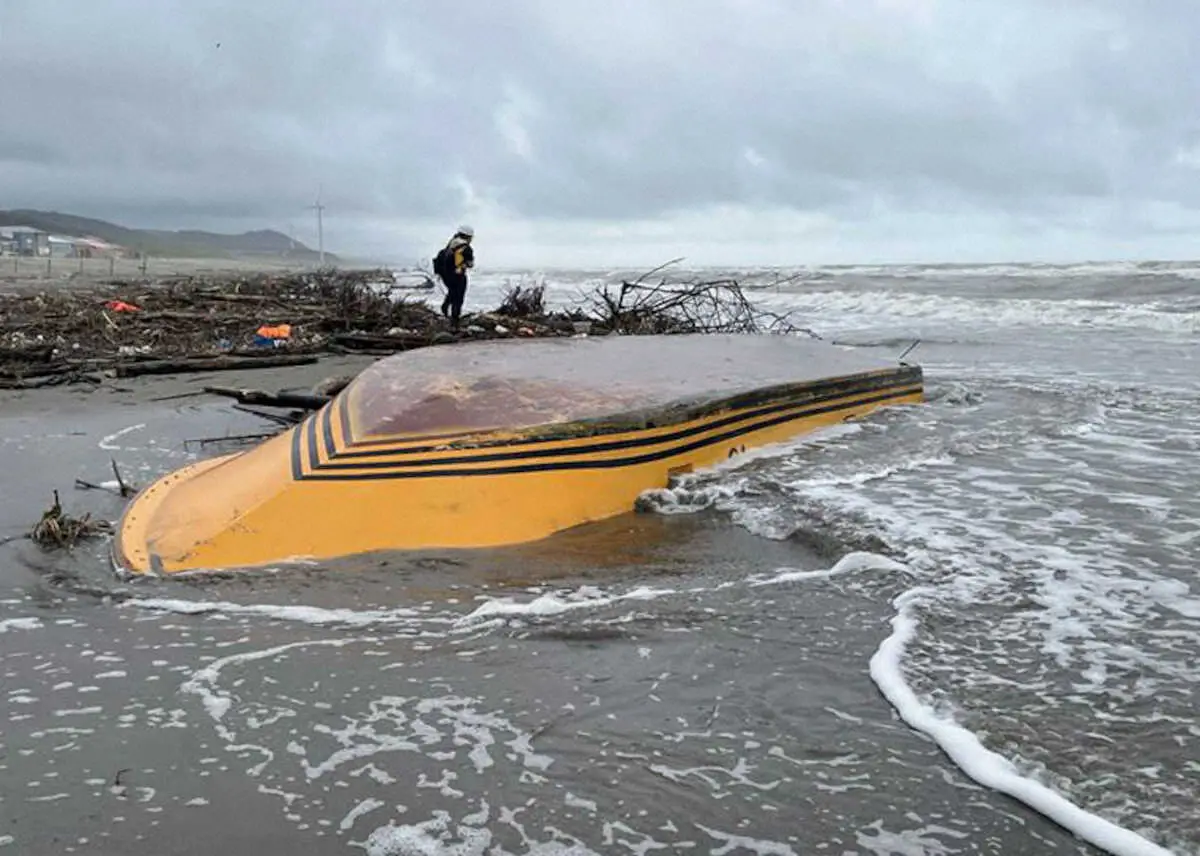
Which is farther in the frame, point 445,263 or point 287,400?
point 445,263

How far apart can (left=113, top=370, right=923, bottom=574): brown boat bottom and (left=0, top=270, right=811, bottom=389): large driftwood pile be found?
14.7 feet

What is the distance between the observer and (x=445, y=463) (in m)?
3.62

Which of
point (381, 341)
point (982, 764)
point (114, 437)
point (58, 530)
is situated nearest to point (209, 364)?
point (381, 341)

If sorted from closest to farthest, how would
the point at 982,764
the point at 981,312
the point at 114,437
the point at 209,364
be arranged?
the point at 982,764 → the point at 114,437 → the point at 209,364 → the point at 981,312

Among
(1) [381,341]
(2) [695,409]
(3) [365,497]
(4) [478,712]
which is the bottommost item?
(4) [478,712]

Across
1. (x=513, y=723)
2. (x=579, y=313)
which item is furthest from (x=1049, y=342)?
(x=513, y=723)

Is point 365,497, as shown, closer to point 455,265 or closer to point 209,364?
point 209,364

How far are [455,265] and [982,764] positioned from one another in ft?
28.9

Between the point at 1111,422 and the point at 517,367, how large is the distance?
13.5ft

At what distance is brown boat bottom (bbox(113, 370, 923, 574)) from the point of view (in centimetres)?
341

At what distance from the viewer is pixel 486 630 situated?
2816 mm

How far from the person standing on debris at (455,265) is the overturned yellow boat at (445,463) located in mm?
5204

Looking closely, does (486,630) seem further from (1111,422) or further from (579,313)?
(579,313)

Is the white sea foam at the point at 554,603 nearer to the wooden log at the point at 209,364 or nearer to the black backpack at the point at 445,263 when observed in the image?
the wooden log at the point at 209,364
